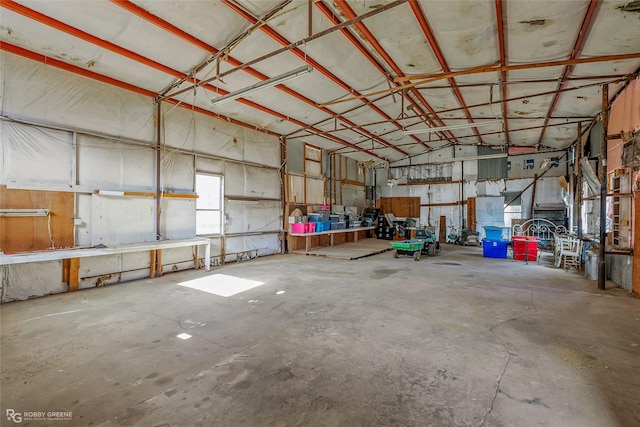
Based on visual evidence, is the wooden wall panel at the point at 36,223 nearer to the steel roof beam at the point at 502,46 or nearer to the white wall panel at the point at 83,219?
the white wall panel at the point at 83,219

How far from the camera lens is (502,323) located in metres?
3.67

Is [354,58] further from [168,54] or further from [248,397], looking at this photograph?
[248,397]

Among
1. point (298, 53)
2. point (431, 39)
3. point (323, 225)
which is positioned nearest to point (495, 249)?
point (323, 225)

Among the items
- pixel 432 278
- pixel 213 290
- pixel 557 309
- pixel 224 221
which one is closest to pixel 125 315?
pixel 213 290

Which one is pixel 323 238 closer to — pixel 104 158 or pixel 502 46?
pixel 104 158

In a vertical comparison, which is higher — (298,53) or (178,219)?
(298,53)

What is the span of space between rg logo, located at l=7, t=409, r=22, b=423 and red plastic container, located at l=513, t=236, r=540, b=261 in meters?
9.91

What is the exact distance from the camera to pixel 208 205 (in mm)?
7727

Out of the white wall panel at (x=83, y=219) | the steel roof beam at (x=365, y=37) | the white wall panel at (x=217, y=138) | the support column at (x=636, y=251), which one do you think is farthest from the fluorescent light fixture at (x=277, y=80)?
the support column at (x=636, y=251)

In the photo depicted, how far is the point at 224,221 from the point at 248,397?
6.18 meters

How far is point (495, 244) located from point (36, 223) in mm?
10972

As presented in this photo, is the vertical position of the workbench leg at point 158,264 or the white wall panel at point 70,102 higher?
the white wall panel at point 70,102

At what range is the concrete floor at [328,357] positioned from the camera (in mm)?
2045

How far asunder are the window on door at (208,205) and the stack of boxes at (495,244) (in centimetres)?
810
